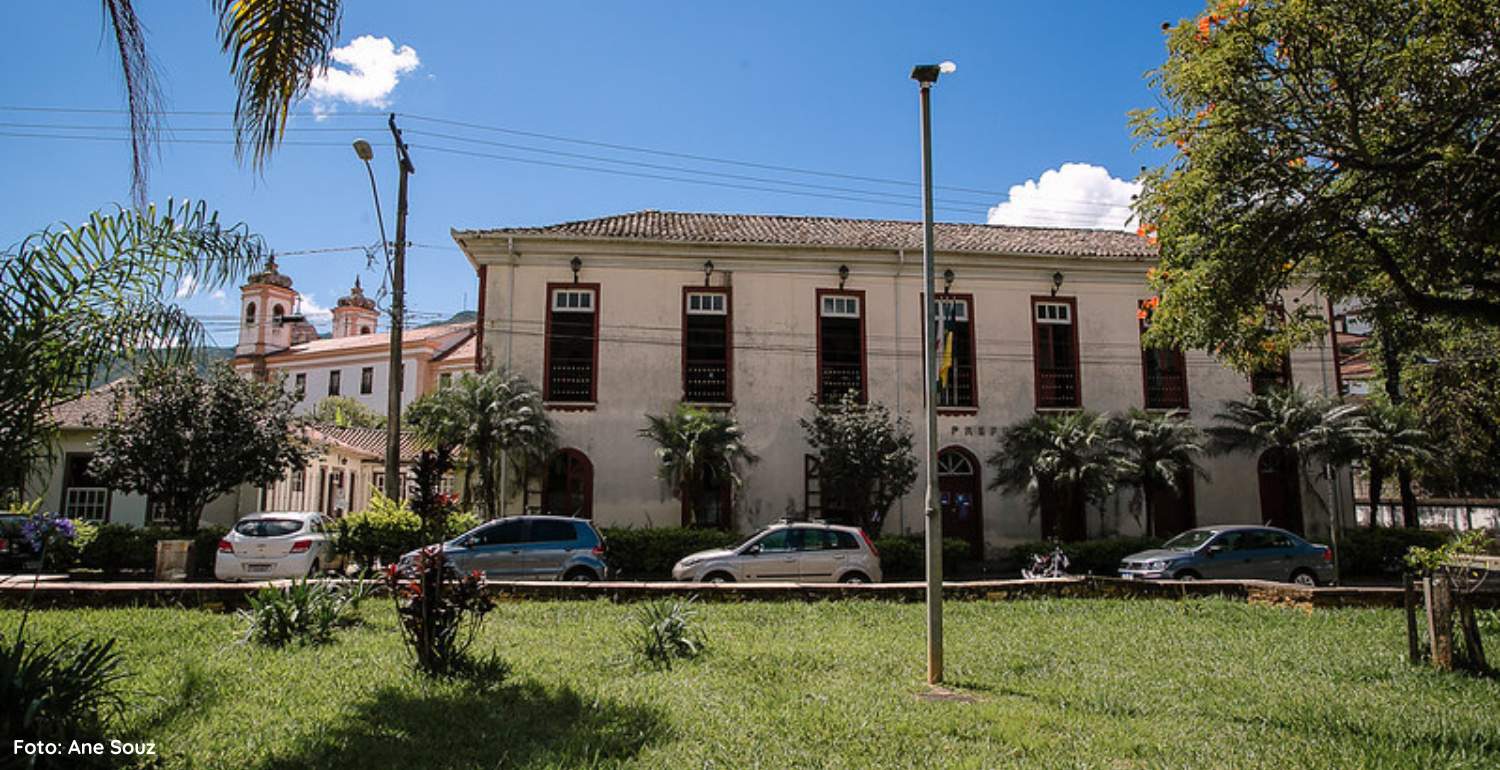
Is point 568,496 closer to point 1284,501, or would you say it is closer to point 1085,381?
point 1085,381

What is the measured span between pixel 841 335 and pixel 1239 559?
32.9ft

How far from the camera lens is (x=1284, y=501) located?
2309 centimetres

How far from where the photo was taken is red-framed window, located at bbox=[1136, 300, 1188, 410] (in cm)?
2306

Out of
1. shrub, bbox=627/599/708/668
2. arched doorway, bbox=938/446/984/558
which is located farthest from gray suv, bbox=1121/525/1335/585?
shrub, bbox=627/599/708/668

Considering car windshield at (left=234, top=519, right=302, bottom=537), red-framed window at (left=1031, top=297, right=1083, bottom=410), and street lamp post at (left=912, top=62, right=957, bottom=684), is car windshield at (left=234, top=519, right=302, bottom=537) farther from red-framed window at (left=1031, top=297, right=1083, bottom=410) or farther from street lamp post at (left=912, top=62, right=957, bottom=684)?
red-framed window at (left=1031, top=297, right=1083, bottom=410)

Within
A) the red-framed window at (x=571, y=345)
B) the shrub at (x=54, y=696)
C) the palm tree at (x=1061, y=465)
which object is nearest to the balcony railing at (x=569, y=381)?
the red-framed window at (x=571, y=345)

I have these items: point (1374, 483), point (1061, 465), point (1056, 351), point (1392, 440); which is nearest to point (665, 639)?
point (1061, 465)

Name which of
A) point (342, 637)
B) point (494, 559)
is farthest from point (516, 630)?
point (494, 559)

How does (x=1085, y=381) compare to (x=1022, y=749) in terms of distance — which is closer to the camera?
(x=1022, y=749)

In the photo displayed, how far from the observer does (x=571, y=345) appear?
21.5 m

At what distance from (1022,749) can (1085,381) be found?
1868cm

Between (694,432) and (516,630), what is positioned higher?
(694,432)

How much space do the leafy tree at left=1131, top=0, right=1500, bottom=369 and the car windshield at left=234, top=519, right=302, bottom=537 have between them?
1498 cm

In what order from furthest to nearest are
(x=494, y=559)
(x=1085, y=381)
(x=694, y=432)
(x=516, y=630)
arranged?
(x=1085, y=381), (x=694, y=432), (x=494, y=559), (x=516, y=630)
